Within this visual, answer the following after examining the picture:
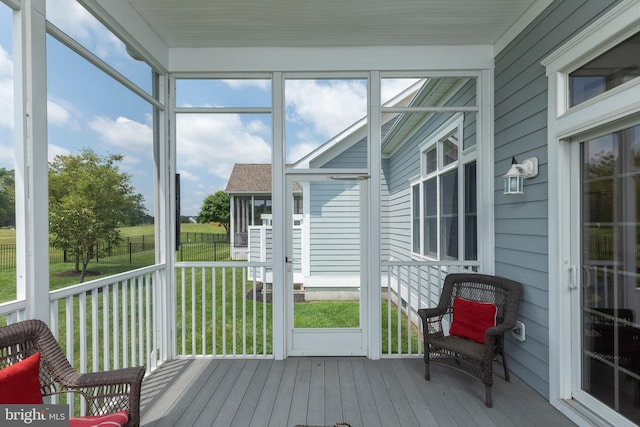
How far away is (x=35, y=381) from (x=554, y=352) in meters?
3.16

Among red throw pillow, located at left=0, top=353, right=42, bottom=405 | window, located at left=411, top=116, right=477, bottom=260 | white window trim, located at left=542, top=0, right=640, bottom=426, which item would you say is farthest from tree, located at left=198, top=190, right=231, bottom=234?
white window trim, located at left=542, top=0, right=640, bottom=426

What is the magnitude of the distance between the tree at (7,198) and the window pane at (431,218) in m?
3.32

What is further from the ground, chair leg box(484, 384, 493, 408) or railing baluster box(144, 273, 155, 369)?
railing baluster box(144, 273, 155, 369)

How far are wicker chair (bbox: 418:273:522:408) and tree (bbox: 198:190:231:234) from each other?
6.74 ft

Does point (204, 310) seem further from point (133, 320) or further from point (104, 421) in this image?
point (104, 421)

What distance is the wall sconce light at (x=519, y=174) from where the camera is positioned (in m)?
2.52

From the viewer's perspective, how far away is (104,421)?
1.48 metres

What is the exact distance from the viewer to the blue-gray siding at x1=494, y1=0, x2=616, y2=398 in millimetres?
2391

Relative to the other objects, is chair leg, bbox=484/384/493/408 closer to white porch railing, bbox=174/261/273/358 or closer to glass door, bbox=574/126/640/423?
glass door, bbox=574/126/640/423

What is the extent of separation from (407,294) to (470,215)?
3.42 ft

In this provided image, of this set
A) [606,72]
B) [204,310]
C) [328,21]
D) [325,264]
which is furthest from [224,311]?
[606,72]

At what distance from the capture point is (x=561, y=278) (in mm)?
2277

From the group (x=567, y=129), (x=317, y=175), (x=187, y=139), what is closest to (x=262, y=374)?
(x=317, y=175)

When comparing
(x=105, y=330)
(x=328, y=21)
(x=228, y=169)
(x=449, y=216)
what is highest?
(x=328, y=21)
